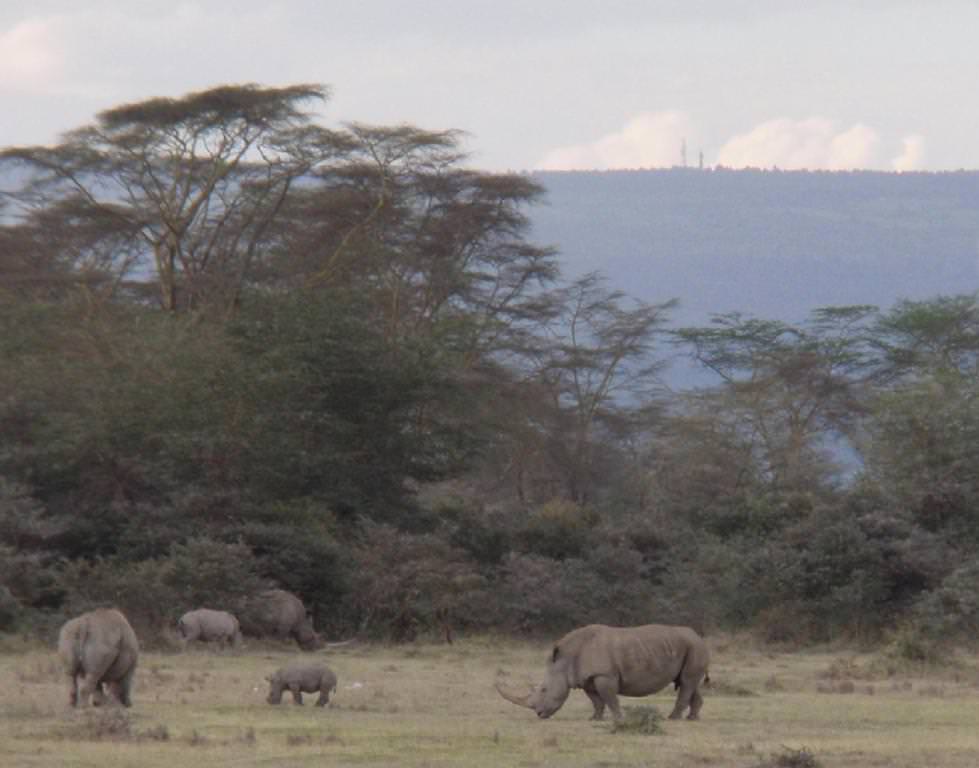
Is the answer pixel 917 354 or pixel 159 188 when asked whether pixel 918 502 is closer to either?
pixel 159 188

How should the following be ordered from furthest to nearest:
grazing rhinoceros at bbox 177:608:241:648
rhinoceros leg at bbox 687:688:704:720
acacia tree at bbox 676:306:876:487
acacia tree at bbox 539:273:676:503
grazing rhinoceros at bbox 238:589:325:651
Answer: acacia tree at bbox 539:273:676:503, acacia tree at bbox 676:306:876:487, grazing rhinoceros at bbox 238:589:325:651, grazing rhinoceros at bbox 177:608:241:648, rhinoceros leg at bbox 687:688:704:720

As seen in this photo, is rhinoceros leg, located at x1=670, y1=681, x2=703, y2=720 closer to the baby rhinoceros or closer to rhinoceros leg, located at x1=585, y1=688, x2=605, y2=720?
rhinoceros leg, located at x1=585, y1=688, x2=605, y2=720

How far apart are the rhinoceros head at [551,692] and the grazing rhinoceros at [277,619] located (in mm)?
10704

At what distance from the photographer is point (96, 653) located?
1592cm

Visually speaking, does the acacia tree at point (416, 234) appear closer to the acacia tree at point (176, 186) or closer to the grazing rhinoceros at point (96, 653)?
the acacia tree at point (176, 186)

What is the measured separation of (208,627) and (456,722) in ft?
30.7

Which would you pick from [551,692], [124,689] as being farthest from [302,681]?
[551,692]

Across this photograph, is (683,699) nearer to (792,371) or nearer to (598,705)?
(598,705)

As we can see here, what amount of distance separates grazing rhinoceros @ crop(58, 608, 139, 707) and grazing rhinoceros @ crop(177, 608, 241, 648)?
827 cm

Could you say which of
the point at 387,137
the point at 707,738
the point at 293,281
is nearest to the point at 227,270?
the point at 293,281

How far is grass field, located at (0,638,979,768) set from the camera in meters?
13.2

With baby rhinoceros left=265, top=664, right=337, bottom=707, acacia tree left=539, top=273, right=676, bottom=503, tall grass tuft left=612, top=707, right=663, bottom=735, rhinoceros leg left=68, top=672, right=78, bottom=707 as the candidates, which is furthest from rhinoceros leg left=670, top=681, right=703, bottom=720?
acacia tree left=539, top=273, right=676, bottom=503

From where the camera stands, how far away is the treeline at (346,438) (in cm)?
2900

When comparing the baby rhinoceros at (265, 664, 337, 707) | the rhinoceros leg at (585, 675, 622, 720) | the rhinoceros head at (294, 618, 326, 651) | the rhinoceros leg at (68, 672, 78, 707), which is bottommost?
the rhinoceros head at (294, 618, 326, 651)
